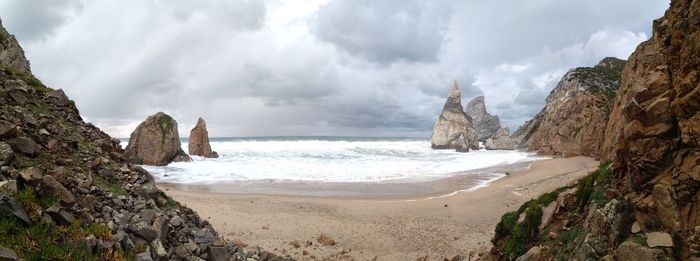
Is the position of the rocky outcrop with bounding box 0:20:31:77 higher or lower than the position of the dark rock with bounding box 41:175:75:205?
higher

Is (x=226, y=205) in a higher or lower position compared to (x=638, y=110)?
lower

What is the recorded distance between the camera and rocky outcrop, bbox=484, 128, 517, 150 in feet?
250

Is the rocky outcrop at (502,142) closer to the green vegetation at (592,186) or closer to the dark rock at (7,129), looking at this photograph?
the green vegetation at (592,186)

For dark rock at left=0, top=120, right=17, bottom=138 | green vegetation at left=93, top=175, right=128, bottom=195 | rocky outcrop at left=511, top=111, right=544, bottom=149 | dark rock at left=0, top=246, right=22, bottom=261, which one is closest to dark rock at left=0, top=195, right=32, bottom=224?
dark rock at left=0, top=246, right=22, bottom=261

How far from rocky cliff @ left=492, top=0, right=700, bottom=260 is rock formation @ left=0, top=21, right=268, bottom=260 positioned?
6932mm

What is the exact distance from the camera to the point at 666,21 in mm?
6855

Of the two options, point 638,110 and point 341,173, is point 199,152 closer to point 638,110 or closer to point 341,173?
point 341,173

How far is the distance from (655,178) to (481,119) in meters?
124

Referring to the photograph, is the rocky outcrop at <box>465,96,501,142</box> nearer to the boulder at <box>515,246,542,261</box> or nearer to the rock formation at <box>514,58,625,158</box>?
the rock formation at <box>514,58,625,158</box>

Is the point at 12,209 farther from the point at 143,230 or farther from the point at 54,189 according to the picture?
the point at 143,230

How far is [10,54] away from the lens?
13.2 meters

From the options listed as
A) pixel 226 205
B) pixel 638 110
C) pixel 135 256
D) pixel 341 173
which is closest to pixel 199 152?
pixel 341 173

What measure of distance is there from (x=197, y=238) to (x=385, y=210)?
1017 cm

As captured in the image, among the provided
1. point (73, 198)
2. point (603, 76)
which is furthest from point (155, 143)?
point (603, 76)
